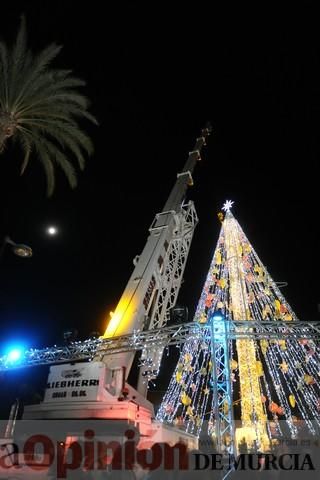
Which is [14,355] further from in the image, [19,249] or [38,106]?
[38,106]

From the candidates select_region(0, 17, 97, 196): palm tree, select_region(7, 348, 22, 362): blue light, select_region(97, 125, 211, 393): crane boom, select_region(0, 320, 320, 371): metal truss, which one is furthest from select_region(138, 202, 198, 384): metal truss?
select_region(0, 17, 97, 196): palm tree

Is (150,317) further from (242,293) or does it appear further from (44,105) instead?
(44,105)

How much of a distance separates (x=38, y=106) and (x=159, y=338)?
9044 mm

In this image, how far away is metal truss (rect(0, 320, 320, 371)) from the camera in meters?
11.0

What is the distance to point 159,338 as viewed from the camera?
40.2 ft

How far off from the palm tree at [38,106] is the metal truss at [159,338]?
19.6 feet

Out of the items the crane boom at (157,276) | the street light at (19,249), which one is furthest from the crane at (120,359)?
the street light at (19,249)

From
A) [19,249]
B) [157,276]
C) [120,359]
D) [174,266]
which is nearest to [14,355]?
[120,359]

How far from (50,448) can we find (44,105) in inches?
448

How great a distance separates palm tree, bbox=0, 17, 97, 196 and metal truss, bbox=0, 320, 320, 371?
19.6ft

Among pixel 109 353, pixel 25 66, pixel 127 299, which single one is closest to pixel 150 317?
pixel 127 299

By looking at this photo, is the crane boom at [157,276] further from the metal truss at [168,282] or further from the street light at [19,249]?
the street light at [19,249]

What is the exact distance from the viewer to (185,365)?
→ 1836cm

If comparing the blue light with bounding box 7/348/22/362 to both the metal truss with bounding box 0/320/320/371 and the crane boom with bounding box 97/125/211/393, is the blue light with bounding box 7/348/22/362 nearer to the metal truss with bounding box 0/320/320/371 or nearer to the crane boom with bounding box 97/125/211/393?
the metal truss with bounding box 0/320/320/371
